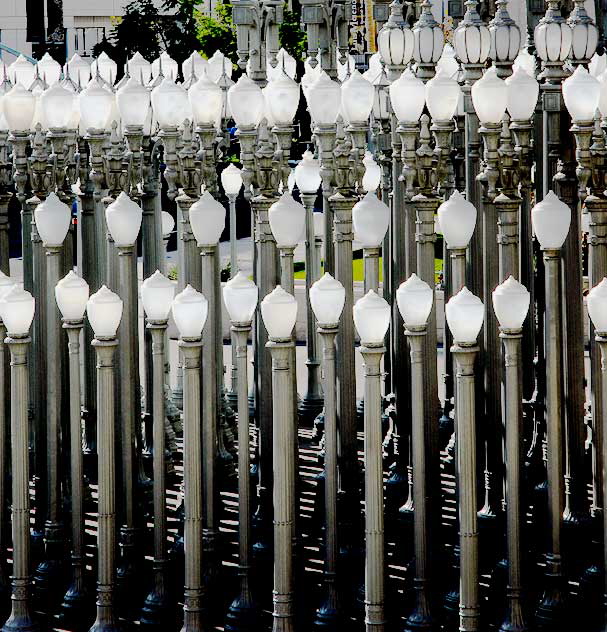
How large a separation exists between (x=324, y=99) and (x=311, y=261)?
2.61 metres

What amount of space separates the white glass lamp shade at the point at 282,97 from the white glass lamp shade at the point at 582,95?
1.10m

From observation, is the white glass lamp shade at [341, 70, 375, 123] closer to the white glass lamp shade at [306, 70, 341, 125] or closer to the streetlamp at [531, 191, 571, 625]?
the white glass lamp shade at [306, 70, 341, 125]

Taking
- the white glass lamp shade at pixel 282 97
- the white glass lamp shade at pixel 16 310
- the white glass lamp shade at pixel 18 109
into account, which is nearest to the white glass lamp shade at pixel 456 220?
the white glass lamp shade at pixel 282 97

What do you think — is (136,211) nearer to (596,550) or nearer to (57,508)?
(57,508)

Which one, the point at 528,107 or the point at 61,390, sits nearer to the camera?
the point at 528,107

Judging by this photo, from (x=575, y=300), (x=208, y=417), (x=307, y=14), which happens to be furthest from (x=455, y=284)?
(x=307, y=14)

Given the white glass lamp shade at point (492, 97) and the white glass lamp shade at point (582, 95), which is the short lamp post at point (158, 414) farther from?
the white glass lamp shade at point (582, 95)

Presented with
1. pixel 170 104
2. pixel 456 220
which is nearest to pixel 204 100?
pixel 170 104

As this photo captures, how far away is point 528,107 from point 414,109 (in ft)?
1.50

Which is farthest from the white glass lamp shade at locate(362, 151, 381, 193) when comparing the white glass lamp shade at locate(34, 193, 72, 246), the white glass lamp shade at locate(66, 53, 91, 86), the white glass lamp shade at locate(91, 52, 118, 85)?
the white glass lamp shade at locate(34, 193, 72, 246)

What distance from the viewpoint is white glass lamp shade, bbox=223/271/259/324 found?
5543 millimetres

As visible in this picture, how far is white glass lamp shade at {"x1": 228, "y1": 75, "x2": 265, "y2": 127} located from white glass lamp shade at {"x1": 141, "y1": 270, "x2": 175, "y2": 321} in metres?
0.71

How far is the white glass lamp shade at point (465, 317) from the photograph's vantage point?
5199mm

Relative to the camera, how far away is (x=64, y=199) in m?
6.46
